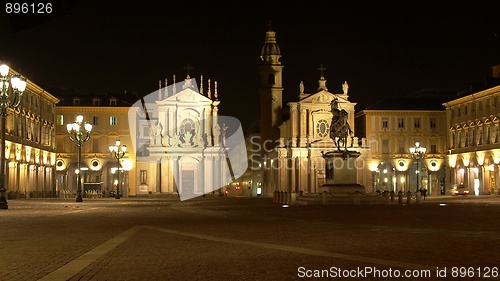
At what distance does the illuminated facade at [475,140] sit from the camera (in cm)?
8088

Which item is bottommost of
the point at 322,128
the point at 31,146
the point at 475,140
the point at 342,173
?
the point at 342,173

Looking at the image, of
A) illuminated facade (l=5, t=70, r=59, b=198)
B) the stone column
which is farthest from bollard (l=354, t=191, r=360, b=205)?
the stone column

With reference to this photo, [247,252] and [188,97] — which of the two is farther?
[188,97]

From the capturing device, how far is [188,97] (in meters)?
102

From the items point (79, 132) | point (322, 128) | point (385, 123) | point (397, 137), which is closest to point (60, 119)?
point (322, 128)

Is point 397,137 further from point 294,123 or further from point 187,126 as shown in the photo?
point 187,126

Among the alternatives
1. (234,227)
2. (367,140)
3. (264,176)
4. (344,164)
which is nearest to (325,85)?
(367,140)

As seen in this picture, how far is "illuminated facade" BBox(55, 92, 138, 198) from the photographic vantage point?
9912cm

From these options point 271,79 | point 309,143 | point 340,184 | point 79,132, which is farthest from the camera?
point 271,79

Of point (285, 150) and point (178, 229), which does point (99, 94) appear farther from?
point (178, 229)

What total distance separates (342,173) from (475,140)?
136ft

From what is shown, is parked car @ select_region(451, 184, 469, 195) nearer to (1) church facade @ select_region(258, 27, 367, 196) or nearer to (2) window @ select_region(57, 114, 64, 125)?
(1) church facade @ select_region(258, 27, 367, 196)

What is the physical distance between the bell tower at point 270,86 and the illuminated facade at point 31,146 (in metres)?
34.5

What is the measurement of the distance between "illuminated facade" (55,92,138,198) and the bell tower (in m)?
24.3
